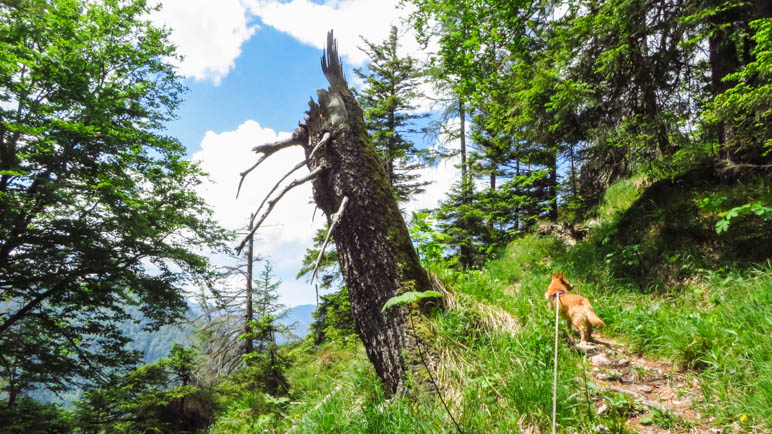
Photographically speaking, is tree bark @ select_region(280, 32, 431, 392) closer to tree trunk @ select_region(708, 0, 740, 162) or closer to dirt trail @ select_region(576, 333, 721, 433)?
dirt trail @ select_region(576, 333, 721, 433)

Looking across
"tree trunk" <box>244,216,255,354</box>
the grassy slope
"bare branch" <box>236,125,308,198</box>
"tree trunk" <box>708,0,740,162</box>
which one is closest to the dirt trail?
the grassy slope

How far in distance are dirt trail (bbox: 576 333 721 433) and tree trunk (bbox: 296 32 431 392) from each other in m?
1.42

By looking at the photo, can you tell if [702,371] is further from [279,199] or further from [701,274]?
[279,199]

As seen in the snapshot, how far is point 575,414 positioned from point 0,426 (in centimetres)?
1400

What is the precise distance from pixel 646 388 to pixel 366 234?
2457mm

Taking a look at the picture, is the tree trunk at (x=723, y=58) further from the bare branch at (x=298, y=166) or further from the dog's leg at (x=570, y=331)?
the bare branch at (x=298, y=166)

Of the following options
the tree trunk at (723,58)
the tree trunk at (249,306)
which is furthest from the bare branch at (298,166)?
the tree trunk at (249,306)

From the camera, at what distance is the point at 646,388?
2215mm

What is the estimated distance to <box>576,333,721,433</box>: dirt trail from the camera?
1.82m

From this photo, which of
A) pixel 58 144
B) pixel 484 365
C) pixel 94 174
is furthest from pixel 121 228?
pixel 484 365

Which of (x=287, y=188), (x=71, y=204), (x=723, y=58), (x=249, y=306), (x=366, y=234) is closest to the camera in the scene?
(x=287, y=188)

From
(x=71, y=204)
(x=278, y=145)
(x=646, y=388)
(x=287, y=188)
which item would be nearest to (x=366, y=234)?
(x=287, y=188)

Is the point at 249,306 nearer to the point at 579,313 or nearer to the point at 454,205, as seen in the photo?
the point at 454,205

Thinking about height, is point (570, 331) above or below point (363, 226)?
below
